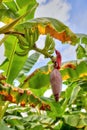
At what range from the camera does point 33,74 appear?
82.0 inches

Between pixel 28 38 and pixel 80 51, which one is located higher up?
pixel 80 51

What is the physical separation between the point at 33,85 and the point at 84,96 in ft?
1.88

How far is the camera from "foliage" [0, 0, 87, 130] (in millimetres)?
1413

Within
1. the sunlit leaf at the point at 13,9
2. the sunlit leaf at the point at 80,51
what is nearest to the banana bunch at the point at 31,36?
the sunlit leaf at the point at 13,9

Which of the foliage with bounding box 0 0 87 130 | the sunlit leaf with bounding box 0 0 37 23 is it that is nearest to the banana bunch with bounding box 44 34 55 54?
the foliage with bounding box 0 0 87 130

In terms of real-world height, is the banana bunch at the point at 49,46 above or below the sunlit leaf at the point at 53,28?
below

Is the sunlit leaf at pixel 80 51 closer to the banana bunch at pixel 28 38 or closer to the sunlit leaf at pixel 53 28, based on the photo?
the sunlit leaf at pixel 53 28

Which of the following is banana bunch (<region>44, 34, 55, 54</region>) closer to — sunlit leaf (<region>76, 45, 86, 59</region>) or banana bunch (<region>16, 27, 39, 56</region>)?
banana bunch (<region>16, 27, 39, 56</region>)

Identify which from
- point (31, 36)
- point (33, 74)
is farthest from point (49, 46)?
point (33, 74)

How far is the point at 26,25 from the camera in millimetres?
1312

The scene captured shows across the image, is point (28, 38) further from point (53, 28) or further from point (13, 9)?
point (13, 9)

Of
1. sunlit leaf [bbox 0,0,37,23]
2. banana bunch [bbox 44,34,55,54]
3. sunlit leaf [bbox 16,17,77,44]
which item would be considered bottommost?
banana bunch [bbox 44,34,55,54]

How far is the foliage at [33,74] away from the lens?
1.41 metres

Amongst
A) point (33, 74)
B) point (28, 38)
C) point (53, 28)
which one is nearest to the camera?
point (28, 38)
